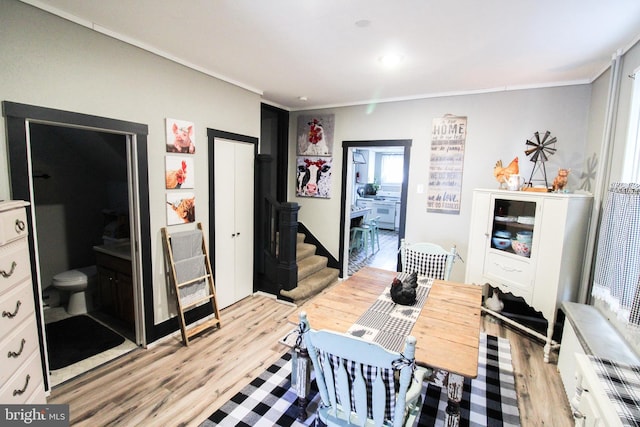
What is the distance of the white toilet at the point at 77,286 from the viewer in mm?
3021

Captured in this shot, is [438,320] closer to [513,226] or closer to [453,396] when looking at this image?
[453,396]

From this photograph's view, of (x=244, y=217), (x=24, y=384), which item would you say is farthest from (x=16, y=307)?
(x=244, y=217)

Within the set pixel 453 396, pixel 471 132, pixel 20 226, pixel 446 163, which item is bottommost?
pixel 453 396

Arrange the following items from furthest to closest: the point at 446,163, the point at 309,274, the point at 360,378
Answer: the point at 309,274 < the point at 446,163 < the point at 360,378

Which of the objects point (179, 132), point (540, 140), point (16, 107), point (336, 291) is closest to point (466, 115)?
point (540, 140)

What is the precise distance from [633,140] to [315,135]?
3312mm

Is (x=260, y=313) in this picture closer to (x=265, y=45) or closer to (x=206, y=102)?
(x=206, y=102)

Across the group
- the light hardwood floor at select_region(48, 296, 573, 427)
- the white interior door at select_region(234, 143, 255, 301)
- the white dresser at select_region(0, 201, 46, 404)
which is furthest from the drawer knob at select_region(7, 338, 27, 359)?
the white interior door at select_region(234, 143, 255, 301)

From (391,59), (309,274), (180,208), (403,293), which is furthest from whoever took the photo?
(309,274)

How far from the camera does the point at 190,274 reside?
9.25 ft

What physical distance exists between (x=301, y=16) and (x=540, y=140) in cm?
277

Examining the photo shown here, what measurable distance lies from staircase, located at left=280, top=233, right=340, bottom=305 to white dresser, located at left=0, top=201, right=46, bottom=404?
2.30 meters

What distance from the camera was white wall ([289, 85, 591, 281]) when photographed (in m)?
2.99

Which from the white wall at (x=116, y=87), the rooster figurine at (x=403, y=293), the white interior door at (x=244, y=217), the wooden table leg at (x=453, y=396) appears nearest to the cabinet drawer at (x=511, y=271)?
the rooster figurine at (x=403, y=293)
